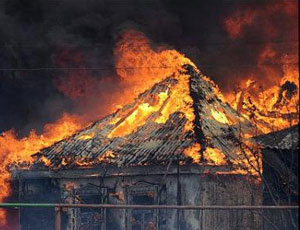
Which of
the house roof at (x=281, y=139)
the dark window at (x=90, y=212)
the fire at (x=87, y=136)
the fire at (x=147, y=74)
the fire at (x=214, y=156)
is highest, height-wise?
the fire at (x=147, y=74)

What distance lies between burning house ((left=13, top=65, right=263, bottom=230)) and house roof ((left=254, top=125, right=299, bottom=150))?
16.9 inches

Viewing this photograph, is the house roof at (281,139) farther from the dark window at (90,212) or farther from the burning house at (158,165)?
the dark window at (90,212)

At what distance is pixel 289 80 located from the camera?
1920cm

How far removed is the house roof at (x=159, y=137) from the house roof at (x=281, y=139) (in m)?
0.87

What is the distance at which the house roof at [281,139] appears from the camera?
605 inches

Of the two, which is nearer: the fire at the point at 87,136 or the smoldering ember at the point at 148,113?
the smoldering ember at the point at 148,113

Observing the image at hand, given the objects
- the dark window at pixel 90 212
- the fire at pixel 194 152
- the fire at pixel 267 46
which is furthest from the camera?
the fire at pixel 267 46

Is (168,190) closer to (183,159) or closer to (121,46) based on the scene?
(183,159)

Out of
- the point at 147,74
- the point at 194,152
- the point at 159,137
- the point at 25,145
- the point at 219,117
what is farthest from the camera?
the point at 147,74

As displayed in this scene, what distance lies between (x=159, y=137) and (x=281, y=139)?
15.0 ft

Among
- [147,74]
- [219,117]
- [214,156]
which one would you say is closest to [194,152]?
[214,156]

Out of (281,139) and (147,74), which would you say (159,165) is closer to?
(281,139)

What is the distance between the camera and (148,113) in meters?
20.4

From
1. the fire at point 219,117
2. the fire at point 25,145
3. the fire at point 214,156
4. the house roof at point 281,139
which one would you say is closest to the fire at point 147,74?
the fire at point 219,117
